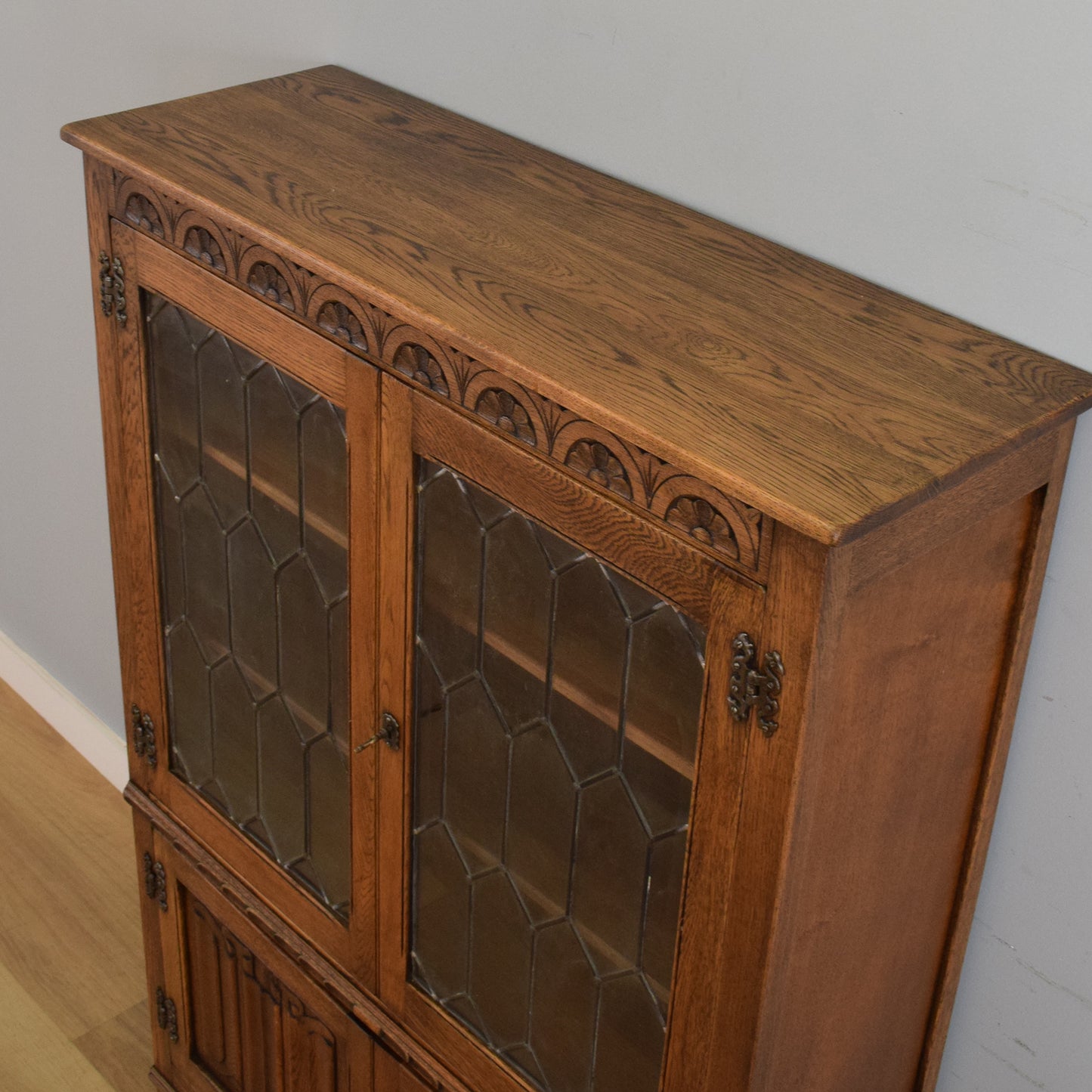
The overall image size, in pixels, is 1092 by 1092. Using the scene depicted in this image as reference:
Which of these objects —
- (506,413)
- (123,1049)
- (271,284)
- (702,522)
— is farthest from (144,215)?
(123,1049)

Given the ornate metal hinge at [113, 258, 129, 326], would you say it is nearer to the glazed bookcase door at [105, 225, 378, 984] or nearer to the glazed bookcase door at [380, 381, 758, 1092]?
the glazed bookcase door at [105, 225, 378, 984]

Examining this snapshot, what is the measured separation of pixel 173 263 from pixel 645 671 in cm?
67

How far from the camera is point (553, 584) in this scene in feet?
4.17

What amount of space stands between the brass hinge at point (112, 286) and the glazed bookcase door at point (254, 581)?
1 centimetres

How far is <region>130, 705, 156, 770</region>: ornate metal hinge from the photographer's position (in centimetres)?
187

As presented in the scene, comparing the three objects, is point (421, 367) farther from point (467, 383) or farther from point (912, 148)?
point (912, 148)

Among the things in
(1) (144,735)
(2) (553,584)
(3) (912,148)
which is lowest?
(1) (144,735)

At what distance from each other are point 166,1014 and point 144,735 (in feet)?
Result: 1.60

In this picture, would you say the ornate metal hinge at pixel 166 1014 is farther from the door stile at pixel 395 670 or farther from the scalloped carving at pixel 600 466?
the scalloped carving at pixel 600 466

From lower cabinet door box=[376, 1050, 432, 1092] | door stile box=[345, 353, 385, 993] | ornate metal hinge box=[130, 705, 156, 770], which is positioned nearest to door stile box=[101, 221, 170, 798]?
ornate metal hinge box=[130, 705, 156, 770]

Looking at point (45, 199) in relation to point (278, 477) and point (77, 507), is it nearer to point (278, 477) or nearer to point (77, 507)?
point (77, 507)

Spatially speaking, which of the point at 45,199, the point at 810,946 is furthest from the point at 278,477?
the point at 45,199

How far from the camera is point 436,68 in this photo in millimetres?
1660

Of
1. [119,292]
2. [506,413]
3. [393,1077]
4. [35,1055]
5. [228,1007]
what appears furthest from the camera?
[35,1055]
